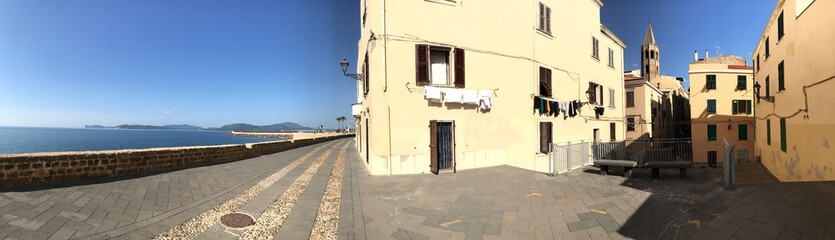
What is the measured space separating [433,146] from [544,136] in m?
5.87

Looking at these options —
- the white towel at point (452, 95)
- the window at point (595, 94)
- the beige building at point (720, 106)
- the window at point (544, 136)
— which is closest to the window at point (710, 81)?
the beige building at point (720, 106)

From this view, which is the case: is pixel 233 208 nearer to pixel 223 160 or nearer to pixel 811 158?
pixel 223 160

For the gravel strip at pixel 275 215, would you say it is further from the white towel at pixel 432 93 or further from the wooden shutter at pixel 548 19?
the wooden shutter at pixel 548 19

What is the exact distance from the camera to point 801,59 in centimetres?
962

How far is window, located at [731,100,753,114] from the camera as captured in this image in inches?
920

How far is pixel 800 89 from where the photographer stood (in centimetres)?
991

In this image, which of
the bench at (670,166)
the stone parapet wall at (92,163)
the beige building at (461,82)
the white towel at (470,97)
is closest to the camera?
the stone parapet wall at (92,163)

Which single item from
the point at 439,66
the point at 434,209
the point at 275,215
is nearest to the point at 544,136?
the point at 439,66

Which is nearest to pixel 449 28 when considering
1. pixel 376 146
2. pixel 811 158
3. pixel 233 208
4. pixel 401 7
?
pixel 401 7

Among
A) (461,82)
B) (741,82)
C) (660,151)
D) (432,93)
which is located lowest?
(660,151)

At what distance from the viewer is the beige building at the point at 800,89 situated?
807cm

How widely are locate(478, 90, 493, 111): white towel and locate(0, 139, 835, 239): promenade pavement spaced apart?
3.34m

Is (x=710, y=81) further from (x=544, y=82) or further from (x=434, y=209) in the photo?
(x=434, y=209)

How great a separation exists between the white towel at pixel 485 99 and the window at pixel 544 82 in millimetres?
3219
